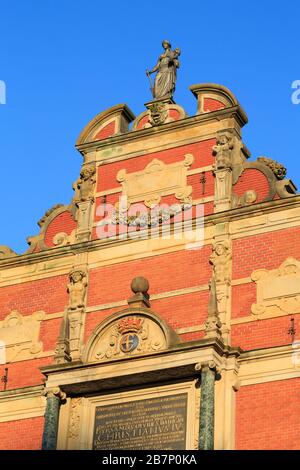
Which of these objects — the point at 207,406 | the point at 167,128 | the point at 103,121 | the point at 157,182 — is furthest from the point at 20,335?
the point at 167,128

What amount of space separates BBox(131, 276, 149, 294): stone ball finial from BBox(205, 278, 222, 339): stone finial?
1273 mm

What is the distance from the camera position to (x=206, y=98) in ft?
76.4

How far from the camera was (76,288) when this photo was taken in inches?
878

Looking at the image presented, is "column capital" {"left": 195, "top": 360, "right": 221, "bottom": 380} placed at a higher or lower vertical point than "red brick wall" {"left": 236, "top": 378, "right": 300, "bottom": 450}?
higher

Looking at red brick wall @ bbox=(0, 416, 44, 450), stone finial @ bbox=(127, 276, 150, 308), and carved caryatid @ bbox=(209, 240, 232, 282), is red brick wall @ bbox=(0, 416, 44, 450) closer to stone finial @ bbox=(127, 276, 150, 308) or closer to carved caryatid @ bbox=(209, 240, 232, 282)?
stone finial @ bbox=(127, 276, 150, 308)

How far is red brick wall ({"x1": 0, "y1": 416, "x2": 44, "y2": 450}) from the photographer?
21109 millimetres

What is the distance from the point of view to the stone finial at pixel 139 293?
21062 millimetres

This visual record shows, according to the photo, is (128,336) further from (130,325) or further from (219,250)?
(219,250)

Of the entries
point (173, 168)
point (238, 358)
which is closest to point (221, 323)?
point (238, 358)

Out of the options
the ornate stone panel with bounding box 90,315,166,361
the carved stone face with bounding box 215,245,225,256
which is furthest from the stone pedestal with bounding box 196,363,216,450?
the carved stone face with bounding box 215,245,225,256

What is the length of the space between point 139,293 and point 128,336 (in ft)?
2.67

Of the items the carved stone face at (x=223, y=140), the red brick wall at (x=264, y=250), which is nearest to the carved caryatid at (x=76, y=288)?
the red brick wall at (x=264, y=250)

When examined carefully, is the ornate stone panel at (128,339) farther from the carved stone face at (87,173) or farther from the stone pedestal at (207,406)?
the carved stone face at (87,173)

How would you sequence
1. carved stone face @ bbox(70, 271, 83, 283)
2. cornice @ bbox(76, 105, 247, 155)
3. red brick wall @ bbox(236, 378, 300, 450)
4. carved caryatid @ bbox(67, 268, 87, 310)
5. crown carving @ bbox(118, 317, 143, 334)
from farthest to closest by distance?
cornice @ bbox(76, 105, 247, 155) < carved stone face @ bbox(70, 271, 83, 283) < carved caryatid @ bbox(67, 268, 87, 310) < crown carving @ bbox(118, 317, 143, 334) < red brick wall @ bbox(236, 378, 300, 450)
